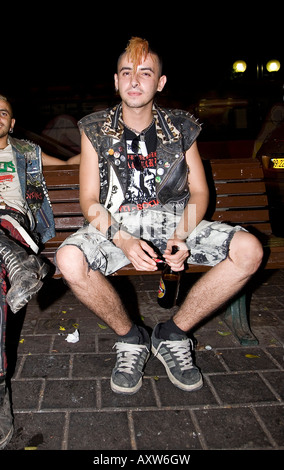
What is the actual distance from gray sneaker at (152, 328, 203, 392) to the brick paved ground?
62mm

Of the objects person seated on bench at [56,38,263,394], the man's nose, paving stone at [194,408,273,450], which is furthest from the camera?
the man's nose

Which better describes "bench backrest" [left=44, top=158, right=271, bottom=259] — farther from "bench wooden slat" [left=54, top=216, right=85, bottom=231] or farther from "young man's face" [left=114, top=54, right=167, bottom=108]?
"young man's face" [left=114, top=54, right=167, bottom=108]

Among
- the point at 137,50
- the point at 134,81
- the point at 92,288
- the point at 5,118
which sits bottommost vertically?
the point at 92,288

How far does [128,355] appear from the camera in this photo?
2.45 meters

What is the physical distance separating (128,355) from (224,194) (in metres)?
1.95

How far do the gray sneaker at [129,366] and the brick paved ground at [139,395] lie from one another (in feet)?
0.19

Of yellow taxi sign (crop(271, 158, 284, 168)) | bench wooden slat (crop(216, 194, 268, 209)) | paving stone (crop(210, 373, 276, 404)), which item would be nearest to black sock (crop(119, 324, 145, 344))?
paving stone (crop(210, 373, 276, 404))

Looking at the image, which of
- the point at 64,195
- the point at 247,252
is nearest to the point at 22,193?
the point at 64,195

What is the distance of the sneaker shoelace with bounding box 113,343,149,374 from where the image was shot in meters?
2.39

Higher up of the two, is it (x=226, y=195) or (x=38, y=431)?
(x=226, y=195)

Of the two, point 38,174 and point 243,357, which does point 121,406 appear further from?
point 38,174

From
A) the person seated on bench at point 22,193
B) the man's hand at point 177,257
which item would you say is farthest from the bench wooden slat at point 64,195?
the man's hand at point 177,257

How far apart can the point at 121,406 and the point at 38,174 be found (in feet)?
6.85

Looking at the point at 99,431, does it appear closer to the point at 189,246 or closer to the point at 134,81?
the point at 189,246
